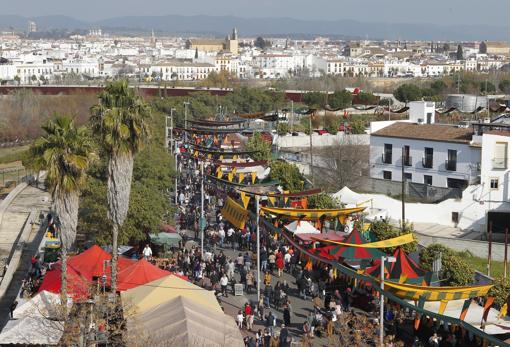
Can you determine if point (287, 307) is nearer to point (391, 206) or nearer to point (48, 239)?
point (48, 239)

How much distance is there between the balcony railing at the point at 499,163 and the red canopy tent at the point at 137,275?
18014 mm

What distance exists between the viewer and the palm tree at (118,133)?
72.7 feet

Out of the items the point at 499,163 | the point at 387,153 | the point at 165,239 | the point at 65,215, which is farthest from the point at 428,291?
the point at 387,153

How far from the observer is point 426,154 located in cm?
4219

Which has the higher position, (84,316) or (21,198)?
(84,316)

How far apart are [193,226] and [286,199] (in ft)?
15.4

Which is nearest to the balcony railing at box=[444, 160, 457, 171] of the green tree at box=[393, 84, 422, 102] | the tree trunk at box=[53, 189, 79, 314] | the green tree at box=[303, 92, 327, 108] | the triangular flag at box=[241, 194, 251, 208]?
the triangular flag at box=[241, 194, 251, 208]

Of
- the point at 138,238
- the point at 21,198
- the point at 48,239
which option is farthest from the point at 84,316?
the point at 21,198

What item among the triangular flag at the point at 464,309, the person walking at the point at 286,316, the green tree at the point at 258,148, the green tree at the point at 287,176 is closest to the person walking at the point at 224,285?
the person walking at the point at 286,316

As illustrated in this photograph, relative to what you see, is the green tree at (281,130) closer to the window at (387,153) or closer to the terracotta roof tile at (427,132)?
the terracotta roof tile at (427,132)

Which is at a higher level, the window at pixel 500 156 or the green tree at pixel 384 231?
the window at pixel 500 156

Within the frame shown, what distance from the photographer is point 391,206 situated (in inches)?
1412

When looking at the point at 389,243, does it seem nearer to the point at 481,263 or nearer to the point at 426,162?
the point at 481,263

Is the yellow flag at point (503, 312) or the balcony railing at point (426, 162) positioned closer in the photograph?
the yellow flag at point (503, 312)
